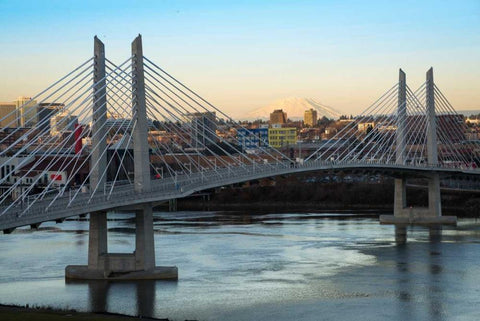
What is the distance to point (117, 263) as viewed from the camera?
126 ft

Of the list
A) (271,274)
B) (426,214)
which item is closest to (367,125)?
(426,214)

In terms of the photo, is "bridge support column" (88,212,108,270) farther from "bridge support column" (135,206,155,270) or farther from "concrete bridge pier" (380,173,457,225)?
"concrete bridge pier" (380,173,457,225)

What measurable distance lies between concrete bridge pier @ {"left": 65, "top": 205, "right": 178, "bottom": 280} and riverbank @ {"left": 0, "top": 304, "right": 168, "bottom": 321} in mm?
6790

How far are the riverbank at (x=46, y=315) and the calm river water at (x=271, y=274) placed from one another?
1417 mm

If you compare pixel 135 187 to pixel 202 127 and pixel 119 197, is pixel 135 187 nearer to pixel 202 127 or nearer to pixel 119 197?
pixel 119 197

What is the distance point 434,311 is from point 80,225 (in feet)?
120

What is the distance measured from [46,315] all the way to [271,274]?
12.4 meters

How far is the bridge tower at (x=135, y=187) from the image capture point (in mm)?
37719

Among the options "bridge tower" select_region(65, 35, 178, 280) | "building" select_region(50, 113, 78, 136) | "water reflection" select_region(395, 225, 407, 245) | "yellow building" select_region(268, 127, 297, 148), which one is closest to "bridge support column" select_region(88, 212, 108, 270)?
"bridge tower" select_region(65, 35, 178, 280)

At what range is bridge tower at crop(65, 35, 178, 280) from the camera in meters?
37.7

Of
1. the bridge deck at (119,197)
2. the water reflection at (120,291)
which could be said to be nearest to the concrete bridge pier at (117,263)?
the water reflection at (120,291)

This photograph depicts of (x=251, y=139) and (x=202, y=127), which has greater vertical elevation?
(x=251, y=139)

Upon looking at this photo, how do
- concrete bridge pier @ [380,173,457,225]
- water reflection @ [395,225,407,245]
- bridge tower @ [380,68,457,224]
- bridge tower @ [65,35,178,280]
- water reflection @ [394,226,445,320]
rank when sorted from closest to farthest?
water reflection @ [394,226,445,320]
bridge tower @ [65,35,178,280]
water reflection @ [395,225,407,245]
concrete bridge pier @ [380,173,457,225]
bridge tower @ [380,68,457,224]

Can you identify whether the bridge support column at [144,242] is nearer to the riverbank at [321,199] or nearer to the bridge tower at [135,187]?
the bridge tower at [135,187]
